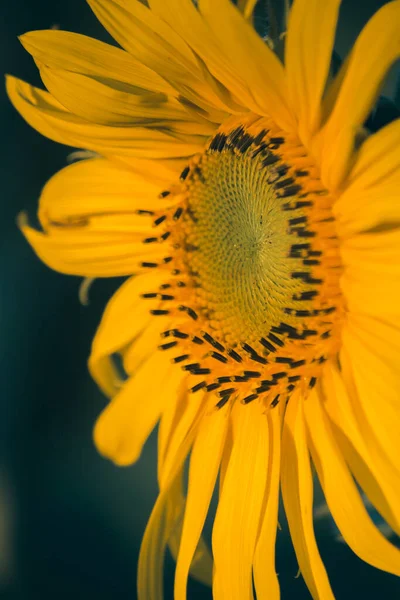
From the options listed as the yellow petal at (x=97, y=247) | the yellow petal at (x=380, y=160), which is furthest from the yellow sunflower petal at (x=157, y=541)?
the yellow petal at (x=380, y=160)

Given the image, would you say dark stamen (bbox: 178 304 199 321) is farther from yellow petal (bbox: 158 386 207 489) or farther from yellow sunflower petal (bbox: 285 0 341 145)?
yellow sunflower petal (bbox: 285 0 341 145)

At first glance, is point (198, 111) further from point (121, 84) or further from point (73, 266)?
point (73, 266)

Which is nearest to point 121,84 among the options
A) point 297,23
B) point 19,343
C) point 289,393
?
point 297,23

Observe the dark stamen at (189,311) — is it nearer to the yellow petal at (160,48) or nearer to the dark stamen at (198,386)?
the dark stamen at (198,386)

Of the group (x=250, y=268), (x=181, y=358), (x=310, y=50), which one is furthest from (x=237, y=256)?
(x=310, y=50)

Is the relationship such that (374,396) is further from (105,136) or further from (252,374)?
(105,136)
